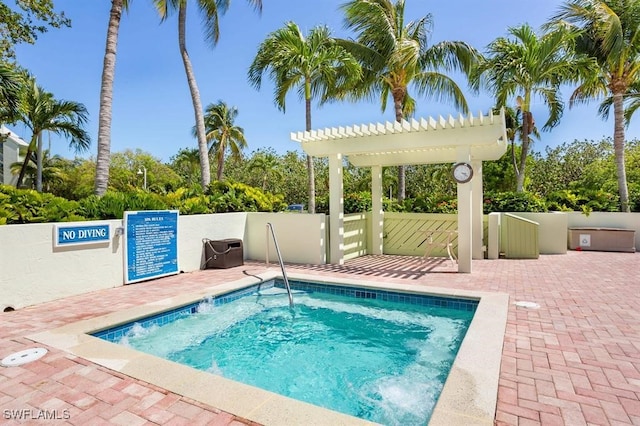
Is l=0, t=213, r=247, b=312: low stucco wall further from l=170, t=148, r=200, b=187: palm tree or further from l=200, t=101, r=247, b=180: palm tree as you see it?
l=170, t=148, r=200, b=187: palm tree

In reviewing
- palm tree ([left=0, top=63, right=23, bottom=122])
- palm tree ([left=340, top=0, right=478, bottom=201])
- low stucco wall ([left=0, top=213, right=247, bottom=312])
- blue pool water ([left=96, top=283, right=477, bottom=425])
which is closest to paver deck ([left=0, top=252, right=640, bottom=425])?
low stucco wall ([left=0, top=213, right=247, bottom=312])

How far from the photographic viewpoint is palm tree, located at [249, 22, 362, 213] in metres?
12.1

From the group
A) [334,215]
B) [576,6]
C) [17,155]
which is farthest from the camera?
[17,155]

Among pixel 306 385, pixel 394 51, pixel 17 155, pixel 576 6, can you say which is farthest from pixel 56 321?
pixel 17 155

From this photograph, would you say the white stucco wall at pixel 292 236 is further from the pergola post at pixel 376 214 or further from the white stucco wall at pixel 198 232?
the pergola post at pixel 376 214

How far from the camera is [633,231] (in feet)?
37.6

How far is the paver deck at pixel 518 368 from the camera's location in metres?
2.62

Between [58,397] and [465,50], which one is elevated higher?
[465,50]

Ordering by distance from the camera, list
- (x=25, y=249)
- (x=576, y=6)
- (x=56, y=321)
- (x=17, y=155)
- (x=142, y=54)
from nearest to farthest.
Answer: (x=56, y=321), (x=25, y=249), (x=576, y=6), (x=142, y=54), (x=17, y=155)

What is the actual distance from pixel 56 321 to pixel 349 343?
4.07m

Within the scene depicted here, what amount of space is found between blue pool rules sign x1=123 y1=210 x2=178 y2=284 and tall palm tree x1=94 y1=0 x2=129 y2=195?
70.9 inches

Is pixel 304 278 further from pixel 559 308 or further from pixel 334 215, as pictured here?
pixel 559 308

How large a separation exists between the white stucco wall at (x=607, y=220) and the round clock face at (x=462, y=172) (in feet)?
23.7

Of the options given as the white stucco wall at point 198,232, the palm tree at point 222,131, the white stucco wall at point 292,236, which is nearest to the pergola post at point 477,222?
the white stucco wall at point 292,236
